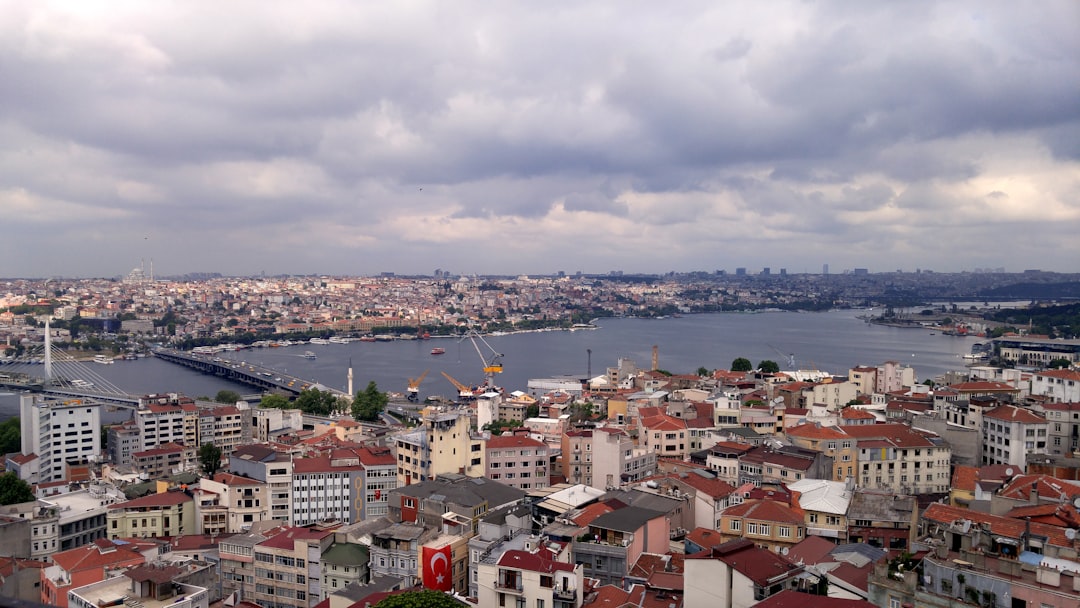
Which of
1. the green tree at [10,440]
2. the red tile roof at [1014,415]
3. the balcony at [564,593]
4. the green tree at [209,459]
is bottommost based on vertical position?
the green tree at [10,440]

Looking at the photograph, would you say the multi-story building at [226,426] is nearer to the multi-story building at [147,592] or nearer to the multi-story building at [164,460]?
the multi-story building at [164,460]

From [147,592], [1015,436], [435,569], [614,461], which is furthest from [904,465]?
[147,592]

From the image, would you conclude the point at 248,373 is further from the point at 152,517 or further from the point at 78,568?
the point at 78,568

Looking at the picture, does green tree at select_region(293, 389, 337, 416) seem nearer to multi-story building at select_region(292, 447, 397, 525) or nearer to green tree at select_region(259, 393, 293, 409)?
green tree at select_region(259, 393, 293, 409)

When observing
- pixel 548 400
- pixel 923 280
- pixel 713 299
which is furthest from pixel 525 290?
pixel 548 400

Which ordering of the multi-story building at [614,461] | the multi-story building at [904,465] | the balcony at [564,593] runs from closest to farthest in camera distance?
1. the balcony at [564,593]
2. the multi-story building at [904,465]
3. the multi-story building at [614,461]

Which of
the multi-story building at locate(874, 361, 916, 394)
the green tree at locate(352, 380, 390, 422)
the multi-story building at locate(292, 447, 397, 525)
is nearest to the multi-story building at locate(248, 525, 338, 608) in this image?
the multi-story building at locate(292, 447, 397, 525)

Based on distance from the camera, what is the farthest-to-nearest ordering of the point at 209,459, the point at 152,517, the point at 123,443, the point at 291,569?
the point at 123,443, the point at 209,459, the point at 152,517, the point at 291,569

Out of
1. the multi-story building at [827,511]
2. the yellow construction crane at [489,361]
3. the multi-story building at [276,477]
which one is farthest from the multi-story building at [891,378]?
the yellow construction crane at [489,361]
